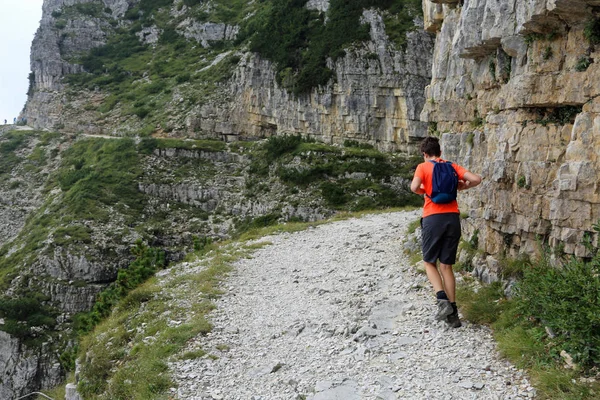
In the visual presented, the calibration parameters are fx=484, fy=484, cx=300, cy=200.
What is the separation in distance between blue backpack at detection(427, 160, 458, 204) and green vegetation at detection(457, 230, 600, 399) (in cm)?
139

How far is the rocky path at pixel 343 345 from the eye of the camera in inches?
219

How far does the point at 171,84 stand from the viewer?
197 feet

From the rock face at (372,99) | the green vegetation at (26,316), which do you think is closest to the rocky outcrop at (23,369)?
the green vegetation at (26,316)

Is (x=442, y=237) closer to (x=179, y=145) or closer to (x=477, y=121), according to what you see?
(x=477, y=121)

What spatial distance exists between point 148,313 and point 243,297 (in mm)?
2157

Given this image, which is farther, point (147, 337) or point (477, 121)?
point (477, 121)

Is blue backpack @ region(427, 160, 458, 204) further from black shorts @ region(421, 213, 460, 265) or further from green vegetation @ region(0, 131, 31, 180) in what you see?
green vegetation @ region(0, 131, 31, 180)

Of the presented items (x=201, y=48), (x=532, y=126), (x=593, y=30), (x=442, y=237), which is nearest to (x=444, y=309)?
(x=442, y=237)

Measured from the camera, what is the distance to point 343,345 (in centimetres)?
720

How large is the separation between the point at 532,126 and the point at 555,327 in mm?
3576

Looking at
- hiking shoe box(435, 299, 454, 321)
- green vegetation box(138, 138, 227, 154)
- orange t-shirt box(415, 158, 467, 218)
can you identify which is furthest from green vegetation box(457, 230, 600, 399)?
green vegetation box(138, 138, 227, 154)

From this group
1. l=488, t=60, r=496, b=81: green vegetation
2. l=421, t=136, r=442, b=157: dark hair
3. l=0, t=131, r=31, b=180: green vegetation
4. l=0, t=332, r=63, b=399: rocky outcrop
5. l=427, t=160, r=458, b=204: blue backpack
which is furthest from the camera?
l=0, t=131, r=31, b=180: green vegetation

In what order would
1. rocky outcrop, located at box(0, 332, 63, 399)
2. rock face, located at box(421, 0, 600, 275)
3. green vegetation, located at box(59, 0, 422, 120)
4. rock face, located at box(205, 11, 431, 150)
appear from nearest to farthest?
rock face, located at box(421, 0, 600, 275) → rocky outcrop, located at box(0, 332, 63, 399) → rock face, located at box(205, 11, 431, 150) → green vegetation, located at box(59, 0, 422, 120)

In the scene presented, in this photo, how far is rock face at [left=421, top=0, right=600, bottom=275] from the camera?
254 inches
